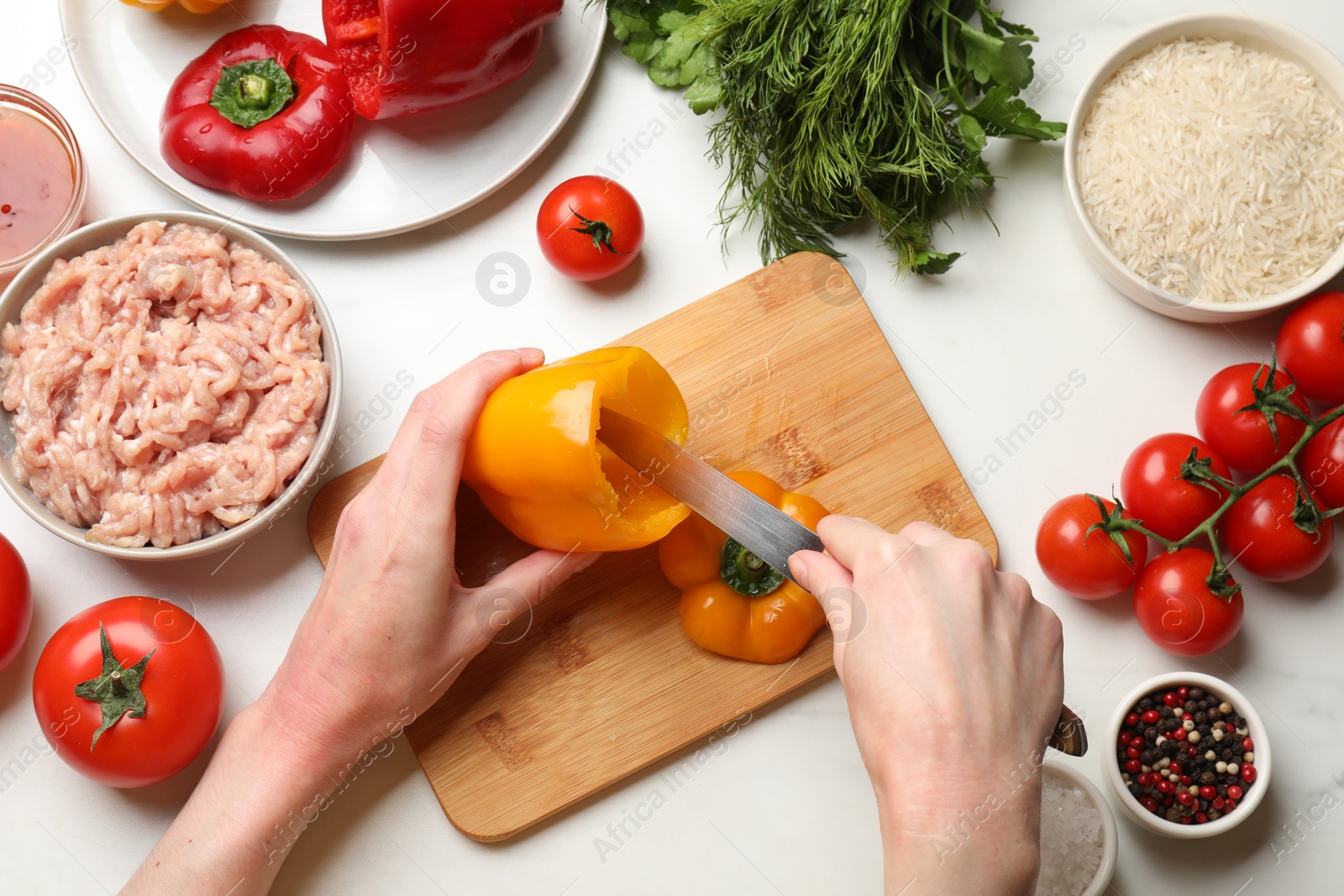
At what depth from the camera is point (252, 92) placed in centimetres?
196

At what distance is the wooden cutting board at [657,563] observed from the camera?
192cm

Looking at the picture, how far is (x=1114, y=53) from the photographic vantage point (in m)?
1.94

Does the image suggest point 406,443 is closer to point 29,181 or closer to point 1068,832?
point 29,181

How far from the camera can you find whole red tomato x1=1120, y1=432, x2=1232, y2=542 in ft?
6.32

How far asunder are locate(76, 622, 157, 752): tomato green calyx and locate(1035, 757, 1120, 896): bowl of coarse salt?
5.59 feet

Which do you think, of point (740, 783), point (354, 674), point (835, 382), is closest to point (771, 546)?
point (835, 382)

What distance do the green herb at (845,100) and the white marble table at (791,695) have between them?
10cm

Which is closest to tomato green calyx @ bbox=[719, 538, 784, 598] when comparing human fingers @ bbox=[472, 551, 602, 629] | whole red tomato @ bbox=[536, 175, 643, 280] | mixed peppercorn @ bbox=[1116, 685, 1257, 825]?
human fingers @ bbox=[472, 551, 602, 629]

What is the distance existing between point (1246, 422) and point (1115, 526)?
1.19 ft

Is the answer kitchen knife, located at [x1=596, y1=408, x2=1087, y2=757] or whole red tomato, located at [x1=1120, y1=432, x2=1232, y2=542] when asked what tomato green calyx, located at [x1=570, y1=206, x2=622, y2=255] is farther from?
whole red tomato, located at [x1=1120, y1=432, x2=1232, y2=542]

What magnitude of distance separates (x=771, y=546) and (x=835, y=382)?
1.45ft

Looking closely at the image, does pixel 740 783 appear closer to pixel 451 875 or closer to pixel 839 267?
pixel 451 875

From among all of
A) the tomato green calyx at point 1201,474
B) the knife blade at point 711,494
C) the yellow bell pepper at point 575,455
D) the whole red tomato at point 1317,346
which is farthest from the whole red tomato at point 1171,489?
the yellow bell pepper at point 575,455

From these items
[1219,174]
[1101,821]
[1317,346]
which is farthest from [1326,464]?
[1101,821]
